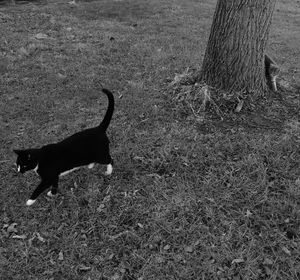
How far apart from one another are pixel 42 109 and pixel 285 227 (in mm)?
4770

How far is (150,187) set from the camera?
167 inches

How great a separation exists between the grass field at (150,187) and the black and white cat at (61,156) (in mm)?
395

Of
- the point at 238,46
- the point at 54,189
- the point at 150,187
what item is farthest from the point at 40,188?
the point at 238,46

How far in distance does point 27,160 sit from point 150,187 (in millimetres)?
1604

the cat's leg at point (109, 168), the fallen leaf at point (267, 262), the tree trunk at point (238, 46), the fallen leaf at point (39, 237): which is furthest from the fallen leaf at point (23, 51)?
the fallen leaf at point (267, 262)

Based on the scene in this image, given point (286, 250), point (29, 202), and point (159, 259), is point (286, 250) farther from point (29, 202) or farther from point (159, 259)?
point (29, 202)

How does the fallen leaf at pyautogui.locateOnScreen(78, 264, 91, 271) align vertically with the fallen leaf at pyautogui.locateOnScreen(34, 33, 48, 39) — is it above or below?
below

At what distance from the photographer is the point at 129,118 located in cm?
583

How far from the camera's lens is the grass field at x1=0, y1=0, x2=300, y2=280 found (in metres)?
3.39

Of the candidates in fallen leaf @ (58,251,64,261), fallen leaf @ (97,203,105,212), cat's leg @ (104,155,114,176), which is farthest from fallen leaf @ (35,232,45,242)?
cat's leg @ (104,155,114,176)

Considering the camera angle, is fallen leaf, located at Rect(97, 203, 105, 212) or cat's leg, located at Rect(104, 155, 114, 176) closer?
fallen leaf, located at Rect(97, 203, 105, 212)

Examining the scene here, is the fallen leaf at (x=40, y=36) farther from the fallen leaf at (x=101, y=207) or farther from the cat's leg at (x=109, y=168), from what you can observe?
the fallen leaf at (x=101, y=207)

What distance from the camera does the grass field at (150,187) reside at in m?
3.39

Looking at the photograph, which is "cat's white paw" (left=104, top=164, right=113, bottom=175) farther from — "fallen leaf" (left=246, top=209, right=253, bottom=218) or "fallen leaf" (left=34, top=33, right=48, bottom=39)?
"fallen leaf" (left=34, top=33, right=48, bottom=39)
